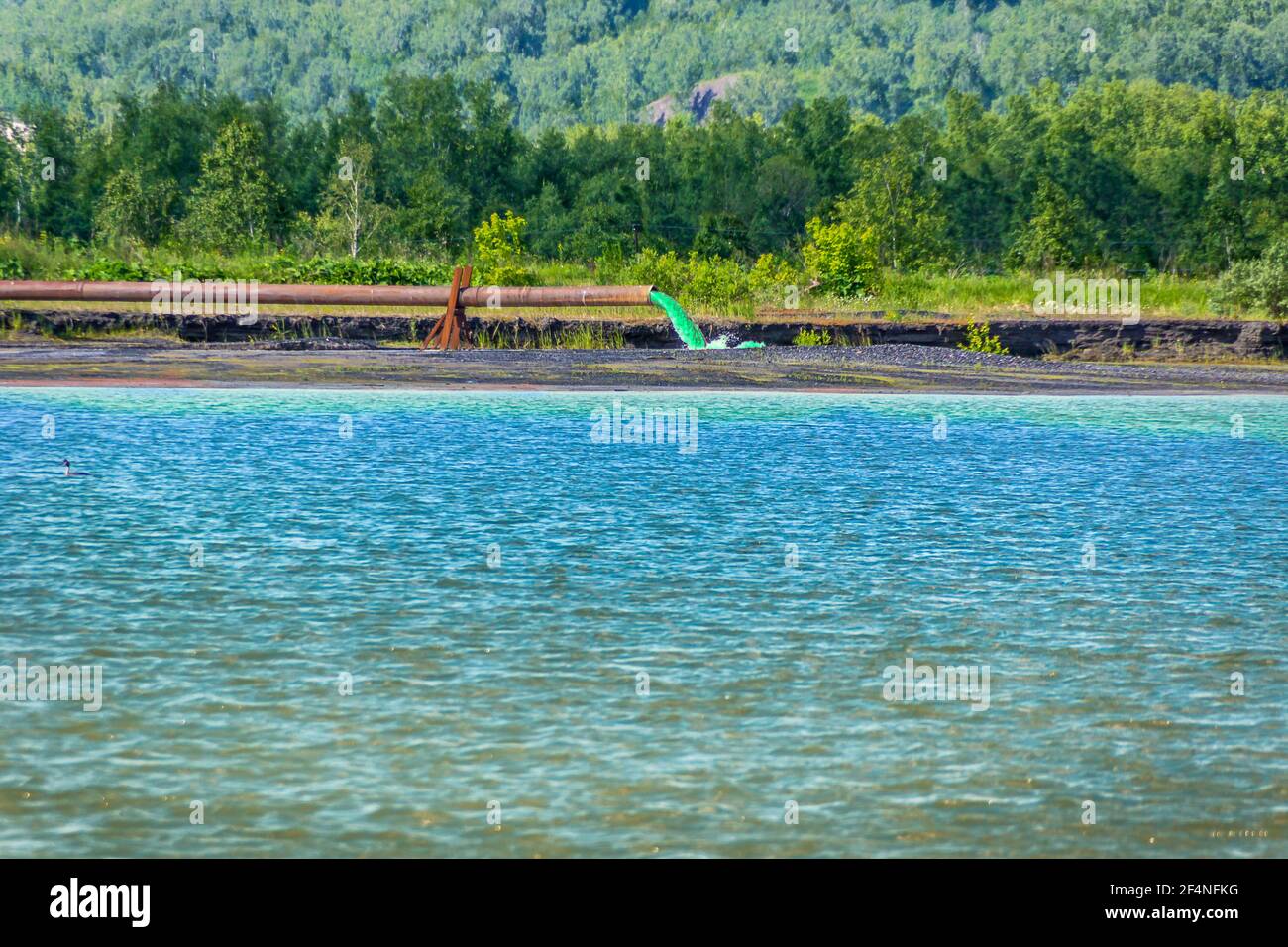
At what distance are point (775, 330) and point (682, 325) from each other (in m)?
1.79

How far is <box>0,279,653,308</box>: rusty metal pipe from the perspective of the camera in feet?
94.8

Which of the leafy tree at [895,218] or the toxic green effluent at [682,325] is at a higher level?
the leafy tree at [895,218]

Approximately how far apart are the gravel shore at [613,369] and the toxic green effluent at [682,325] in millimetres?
1046

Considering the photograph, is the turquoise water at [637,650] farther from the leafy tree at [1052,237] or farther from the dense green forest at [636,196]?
the leafy tree at [1052,237]

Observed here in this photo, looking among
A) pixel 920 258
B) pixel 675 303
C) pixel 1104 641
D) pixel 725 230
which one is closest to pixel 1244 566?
pixel 1104 641

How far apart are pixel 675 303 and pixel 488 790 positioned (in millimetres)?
23504

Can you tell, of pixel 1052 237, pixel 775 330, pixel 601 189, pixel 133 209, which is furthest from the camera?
pixel 601 189

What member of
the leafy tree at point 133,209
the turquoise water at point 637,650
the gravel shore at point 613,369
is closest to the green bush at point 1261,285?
the gravel shore at point 613,369

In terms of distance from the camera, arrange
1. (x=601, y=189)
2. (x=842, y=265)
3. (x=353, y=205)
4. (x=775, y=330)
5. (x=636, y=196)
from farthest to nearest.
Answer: (x=601, y=189), (x=636, y=196), (x=353, y=205), (x=842, y=265), (x=775, y=330)

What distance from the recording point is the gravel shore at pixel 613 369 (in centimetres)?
2375

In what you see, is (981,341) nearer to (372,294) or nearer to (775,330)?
(775,330)

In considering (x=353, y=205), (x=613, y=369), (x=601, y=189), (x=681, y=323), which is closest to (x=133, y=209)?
(x=353, y=205)

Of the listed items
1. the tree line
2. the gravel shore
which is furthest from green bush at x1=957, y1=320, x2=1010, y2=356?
the tree line

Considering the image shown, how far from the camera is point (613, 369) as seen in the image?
25.3 meters
